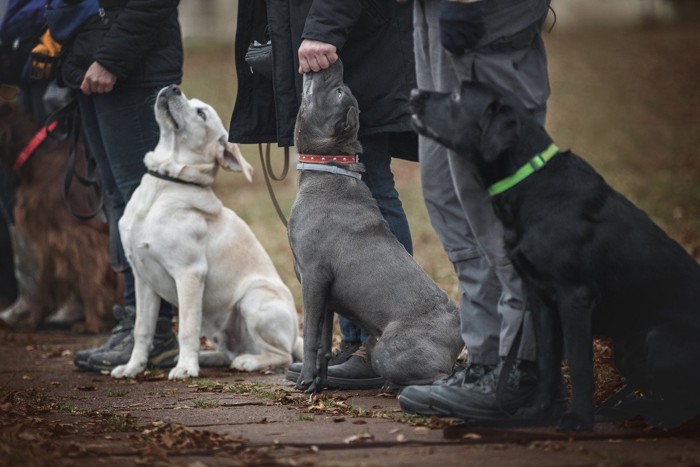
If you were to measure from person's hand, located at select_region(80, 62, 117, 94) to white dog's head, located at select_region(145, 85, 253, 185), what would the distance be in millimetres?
299

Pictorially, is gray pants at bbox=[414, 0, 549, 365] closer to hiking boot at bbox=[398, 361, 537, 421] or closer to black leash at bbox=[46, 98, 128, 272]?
Result: hiking boot at bbox=[398, 361, 537, 421]

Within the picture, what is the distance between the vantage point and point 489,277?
4.06 metres

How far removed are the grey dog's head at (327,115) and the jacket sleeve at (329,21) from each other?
151 millimetres

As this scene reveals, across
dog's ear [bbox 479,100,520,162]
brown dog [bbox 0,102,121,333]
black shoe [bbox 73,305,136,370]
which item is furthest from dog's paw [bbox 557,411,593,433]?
brown dog [bbox 0,102,121,333]

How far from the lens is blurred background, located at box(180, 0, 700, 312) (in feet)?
40.5

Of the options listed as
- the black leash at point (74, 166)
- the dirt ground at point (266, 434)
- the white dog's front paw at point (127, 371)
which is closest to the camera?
the dirt ground at point (266, 434)

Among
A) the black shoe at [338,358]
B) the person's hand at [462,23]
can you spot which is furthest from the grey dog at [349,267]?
the person's hand at [462,23]

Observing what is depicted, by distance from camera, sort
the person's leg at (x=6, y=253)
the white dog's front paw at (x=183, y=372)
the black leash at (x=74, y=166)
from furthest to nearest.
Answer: the person's leg at (x=6, y=253)
the black leash at (x=74, y=166)
the white dog's front paw at (x=183, y=372)

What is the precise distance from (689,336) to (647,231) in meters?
0.39

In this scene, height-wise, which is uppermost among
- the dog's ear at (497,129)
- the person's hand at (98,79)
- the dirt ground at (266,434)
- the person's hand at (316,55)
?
the person's hand at (316,55)

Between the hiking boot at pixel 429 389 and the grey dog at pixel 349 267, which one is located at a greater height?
the grey dog at pixel 349 267

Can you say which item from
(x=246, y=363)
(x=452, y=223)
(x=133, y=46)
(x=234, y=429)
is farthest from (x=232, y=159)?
(x=234, y=429)

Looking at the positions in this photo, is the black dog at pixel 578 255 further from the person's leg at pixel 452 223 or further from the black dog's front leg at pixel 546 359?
the person's leg at pixel 452 223

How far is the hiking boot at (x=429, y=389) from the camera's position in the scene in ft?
13.1
